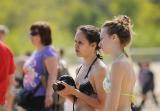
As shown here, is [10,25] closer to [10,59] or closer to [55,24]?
[55,24]

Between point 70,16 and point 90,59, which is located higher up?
point 90,59

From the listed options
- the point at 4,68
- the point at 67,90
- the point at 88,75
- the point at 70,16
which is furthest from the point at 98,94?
the point at 70,16

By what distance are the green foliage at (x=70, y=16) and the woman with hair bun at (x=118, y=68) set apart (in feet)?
153

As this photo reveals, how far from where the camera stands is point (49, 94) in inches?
336

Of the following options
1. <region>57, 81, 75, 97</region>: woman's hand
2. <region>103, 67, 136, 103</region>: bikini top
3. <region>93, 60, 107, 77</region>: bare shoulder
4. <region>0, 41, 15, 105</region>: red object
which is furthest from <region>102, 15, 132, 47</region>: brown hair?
<region>0, 41, 15, 105</region>: red object

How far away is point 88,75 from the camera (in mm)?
6449

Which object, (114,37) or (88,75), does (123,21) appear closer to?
(114,37)

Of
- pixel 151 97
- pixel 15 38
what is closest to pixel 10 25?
pixel 15 38

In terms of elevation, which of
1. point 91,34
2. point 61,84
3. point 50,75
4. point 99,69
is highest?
point 91,34

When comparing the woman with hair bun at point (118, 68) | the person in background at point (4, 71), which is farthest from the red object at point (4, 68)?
the woman with hair bun at point (118, 68)

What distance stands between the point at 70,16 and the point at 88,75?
58.2m

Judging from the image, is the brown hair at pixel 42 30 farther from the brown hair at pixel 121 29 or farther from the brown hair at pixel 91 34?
the brown hair at pixel 121 29

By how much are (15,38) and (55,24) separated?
1124cm

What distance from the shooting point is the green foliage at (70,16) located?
185 feet
